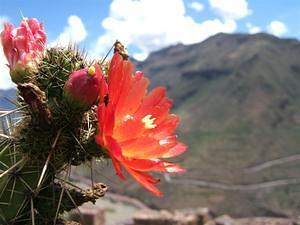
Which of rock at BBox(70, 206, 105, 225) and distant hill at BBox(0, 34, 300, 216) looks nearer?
rock at BBox(70, 206, 105, 225)

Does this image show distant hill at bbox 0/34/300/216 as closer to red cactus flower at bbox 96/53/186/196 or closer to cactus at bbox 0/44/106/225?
red cactus flower at bbox 96/53/186/196

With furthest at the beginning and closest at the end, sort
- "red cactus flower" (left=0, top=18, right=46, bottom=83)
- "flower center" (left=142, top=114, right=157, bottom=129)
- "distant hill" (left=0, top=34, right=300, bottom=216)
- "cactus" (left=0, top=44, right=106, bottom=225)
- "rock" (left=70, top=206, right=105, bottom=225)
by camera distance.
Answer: "distant hill" (left=0, top=34, right=300, bottom=216) < "rock" (left=70, top=206, right=105, bottom=225) < "red cactus flower" (left=0, top=18, right=46, bottom=83) < "flower center" (left=142, top=114, right=157, bottom=129) < "cactus" (left=0, top=44, right=106, bottom=225)

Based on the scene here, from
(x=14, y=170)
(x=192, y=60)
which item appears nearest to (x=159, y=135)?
(x=14, y=170)

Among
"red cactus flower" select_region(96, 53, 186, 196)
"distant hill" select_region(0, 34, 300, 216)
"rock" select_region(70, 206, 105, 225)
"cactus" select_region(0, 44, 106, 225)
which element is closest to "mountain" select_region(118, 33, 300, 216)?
"distant hill" select_region(0, 34, 300, 216)

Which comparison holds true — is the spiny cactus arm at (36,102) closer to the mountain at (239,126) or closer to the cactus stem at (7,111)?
the cactus stem at (7,111)

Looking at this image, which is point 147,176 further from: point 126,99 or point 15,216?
point 15,216

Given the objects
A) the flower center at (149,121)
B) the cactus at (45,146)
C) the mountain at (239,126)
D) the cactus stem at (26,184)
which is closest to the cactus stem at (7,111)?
the cactus at (45,146)

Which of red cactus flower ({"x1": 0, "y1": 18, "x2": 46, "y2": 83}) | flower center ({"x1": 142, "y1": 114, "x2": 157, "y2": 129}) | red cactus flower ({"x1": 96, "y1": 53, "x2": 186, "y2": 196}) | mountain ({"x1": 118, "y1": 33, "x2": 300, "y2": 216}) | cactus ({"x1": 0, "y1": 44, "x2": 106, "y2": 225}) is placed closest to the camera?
red cactus flower ({"x1": 96, "y1": 53, "x2": 186, "y2": 196})

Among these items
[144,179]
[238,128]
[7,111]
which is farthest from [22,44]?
[238,128]
